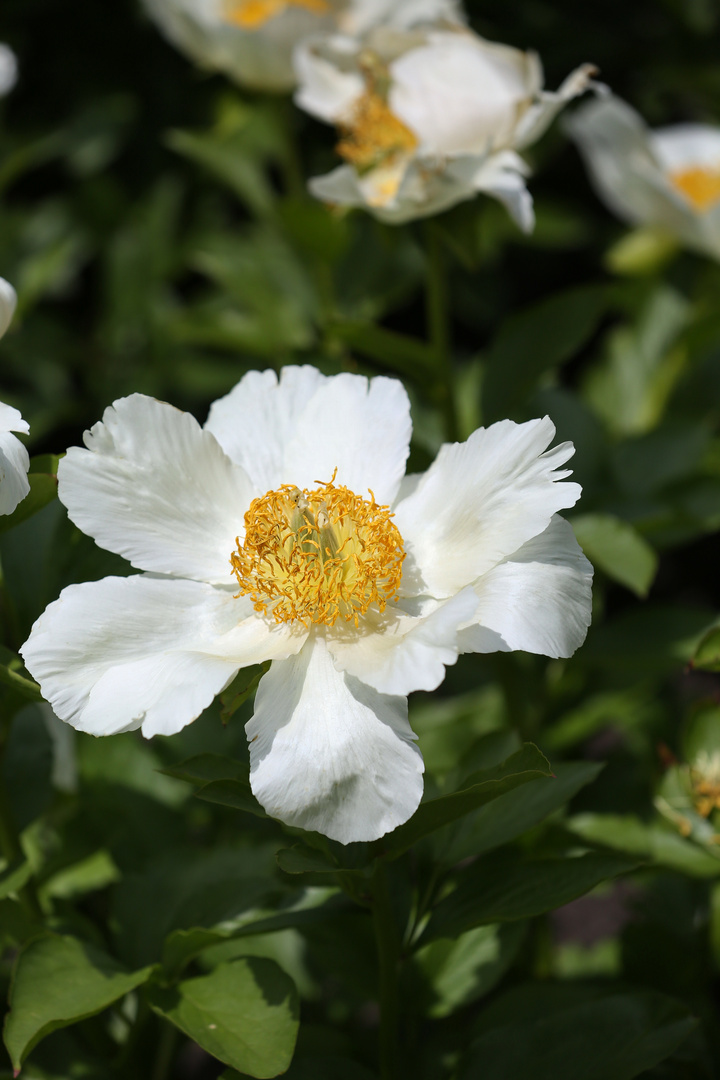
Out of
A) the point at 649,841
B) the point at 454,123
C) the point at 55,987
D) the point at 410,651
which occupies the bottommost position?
the point at 649,841

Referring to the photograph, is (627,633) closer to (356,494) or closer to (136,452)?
(356,494)

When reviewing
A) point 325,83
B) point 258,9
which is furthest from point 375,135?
point 258,9

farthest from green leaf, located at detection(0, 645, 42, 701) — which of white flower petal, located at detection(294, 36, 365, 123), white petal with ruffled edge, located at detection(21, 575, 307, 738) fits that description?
white flower petal, located at detection(294, 36, 365, 123)

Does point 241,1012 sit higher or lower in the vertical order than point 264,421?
lower

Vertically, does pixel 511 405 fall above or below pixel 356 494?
below

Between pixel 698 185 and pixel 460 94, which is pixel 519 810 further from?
pixel 698 185

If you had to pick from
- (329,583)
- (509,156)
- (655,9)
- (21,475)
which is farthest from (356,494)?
(655,9)

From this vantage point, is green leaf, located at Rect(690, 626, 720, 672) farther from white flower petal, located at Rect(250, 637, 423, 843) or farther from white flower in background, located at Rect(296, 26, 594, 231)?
white flower in background, located at Rect(296, 26, 594, 231)
